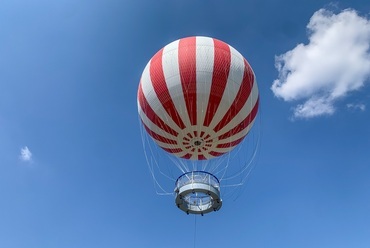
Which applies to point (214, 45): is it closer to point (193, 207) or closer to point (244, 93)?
point (244, 93)

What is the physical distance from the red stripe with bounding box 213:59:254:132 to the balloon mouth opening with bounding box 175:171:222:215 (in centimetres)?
216

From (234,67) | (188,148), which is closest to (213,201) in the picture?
(188,148)

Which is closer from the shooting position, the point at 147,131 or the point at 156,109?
the point at 156,109

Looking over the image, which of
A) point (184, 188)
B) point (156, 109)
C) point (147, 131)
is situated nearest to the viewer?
point (184, 188)

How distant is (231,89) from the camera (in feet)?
48.2

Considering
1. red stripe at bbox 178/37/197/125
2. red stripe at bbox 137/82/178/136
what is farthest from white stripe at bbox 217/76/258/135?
red stripe at bbox 137/82/178/136

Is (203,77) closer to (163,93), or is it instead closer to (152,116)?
(163,93)

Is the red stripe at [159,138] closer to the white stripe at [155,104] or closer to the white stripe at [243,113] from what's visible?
the white stripe at [155,104]

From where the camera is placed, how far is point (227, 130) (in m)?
15.5

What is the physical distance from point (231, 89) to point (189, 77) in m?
1.81

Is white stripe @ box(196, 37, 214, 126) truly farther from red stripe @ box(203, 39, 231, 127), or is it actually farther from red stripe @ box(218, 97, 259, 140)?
red stripe @ box(218, 97, 259, 140)

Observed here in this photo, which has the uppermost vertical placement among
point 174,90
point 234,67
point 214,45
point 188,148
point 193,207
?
point 214,45

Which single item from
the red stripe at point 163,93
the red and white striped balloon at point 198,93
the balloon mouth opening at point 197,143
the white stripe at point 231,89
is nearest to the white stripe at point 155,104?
the red and white striped balloon at point 198,93

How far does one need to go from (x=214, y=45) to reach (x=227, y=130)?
12.1 ft
